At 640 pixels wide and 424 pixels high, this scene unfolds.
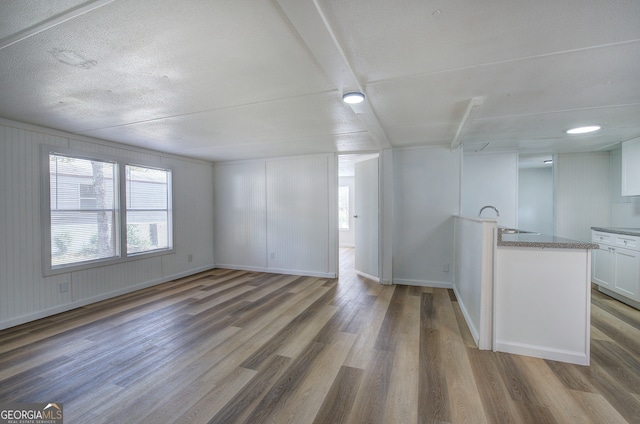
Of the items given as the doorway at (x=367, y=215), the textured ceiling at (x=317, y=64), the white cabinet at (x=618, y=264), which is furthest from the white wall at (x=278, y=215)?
the white cabinet at (x=618, y=264)

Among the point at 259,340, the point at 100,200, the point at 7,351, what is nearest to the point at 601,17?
the point at 259,340

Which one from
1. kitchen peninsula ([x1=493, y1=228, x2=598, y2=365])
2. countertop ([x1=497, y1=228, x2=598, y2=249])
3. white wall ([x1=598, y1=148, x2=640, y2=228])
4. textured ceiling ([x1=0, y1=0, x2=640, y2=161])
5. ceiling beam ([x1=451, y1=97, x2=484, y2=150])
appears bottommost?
kitchen peninsula ([x1=493, y1=228, x2=598, y2=365])

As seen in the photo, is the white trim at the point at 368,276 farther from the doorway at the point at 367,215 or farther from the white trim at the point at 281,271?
the white trim at the point at 281,271

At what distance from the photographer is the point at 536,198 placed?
6801 millimetres

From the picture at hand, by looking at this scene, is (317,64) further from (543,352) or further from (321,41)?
Answer: (543,352)

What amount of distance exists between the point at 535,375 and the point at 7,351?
458cm

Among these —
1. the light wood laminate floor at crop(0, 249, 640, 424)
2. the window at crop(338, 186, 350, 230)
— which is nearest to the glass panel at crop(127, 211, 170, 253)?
the light wood laminate floor at crop(0, 249, 640, 424)

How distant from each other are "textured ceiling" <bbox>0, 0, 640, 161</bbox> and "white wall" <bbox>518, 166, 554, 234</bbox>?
12.3 ft

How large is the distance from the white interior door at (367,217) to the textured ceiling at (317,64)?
154 cm

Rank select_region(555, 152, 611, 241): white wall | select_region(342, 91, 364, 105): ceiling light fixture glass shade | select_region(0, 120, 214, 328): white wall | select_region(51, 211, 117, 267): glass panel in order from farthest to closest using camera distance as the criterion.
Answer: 1. select_region(555, 152, 611, 241): white wall
2. select_region(51, 211, 117, 267): glass panel
3. select_region(0, 120, 214, 328): white wall
4. select_region(342, 91, 364, 105): ceiling light fixture glass shade

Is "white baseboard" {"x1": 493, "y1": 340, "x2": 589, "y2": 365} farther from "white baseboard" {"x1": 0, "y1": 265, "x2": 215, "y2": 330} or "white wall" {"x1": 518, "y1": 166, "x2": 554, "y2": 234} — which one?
"white wall" {"x1": 518, "y1": 166, "x2": 554, "y2": 234}

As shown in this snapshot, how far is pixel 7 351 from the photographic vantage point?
245 cm

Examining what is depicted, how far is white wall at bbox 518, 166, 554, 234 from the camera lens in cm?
672

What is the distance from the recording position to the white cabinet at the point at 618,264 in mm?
3330
